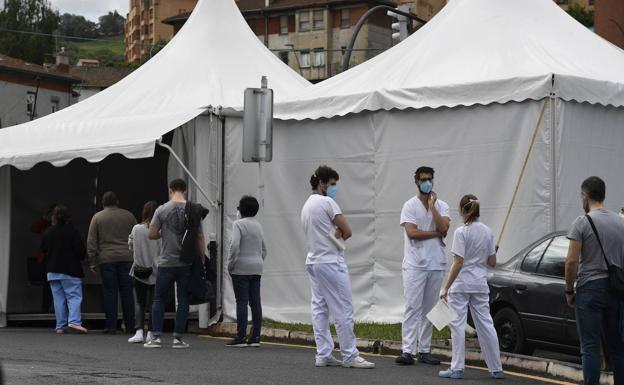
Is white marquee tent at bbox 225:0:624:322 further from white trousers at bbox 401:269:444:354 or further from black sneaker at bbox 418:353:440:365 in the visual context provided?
black sneaker at bbox 418:353:440:365

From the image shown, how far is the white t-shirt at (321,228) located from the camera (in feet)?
40.2

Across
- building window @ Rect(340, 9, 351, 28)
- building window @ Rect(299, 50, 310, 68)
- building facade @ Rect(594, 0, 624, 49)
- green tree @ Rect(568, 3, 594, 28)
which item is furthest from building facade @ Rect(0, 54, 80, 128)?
building facade @ Rect(594, 0, 624, 49)

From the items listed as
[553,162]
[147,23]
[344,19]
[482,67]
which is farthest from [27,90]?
[553,162]

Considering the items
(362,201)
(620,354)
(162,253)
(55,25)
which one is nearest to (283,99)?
(362,201)

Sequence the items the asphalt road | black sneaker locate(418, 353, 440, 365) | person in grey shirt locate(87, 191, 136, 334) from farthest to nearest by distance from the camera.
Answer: person in grey shirt locate(87, 191, 136, 334) < black sneaker locate(418, 353, 440, 365) < the asphalt road

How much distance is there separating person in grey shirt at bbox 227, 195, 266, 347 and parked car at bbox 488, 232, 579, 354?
2763 millimetres

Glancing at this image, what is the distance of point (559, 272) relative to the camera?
13188 mm

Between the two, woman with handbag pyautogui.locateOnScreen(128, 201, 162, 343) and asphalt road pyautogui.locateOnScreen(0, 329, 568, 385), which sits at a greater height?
woman with handbag pyautogui.locateOnScreen(128, 201, 162, 343)

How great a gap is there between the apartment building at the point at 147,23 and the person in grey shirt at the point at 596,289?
149 m

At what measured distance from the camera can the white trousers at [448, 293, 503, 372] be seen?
11562 mm

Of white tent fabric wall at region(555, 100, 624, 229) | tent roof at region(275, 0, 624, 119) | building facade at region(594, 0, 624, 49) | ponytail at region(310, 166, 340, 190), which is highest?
building facade at region(594, 0, 624, 49)

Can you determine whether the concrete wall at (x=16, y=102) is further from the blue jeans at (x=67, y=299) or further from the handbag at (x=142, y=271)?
the handbag at (x=142, y=271)

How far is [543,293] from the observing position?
43.1ft

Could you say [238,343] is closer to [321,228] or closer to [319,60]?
[321,228]
